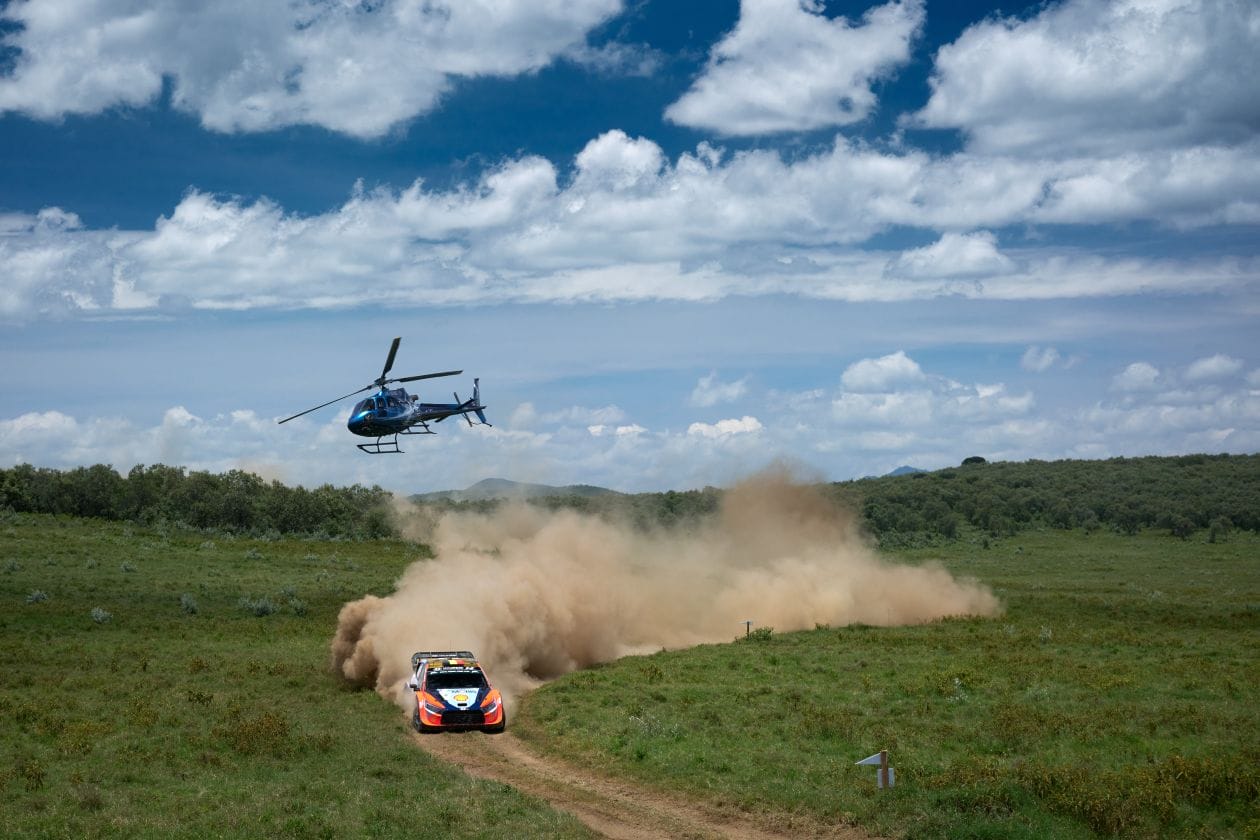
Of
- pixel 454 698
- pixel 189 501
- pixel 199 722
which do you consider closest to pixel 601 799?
pixel 454 698

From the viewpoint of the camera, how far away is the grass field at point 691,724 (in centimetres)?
2016

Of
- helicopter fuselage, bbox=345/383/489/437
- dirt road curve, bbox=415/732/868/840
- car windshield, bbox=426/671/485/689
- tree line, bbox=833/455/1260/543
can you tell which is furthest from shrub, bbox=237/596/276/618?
tree line, bbox=833/455/1260/543

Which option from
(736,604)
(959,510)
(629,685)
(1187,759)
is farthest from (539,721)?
(959,510)

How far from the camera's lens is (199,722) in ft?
95.9

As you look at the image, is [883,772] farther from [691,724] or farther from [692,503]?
[692,503]

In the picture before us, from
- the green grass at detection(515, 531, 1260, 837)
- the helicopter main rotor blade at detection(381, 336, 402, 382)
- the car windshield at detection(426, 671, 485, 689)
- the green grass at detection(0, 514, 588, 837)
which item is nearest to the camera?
the green grass at detection(0, 514, 588, 837)

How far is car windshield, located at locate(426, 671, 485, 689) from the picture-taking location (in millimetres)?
29750

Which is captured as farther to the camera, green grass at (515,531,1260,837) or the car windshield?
the car windshield

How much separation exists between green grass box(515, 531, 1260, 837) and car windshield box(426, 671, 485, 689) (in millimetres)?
1862

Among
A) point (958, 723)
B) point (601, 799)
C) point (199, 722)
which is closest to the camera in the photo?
point (601, 799)

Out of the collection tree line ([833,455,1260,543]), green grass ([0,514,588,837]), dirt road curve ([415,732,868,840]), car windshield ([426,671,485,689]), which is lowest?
dirt road curve ([415,732,868,840])

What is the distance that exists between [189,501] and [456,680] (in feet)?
264

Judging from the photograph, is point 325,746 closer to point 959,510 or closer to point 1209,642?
point 1209,642

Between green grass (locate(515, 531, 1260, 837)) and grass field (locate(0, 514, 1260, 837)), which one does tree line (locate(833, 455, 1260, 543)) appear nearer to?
green grass (locate(515, 531, 1260, 837))
